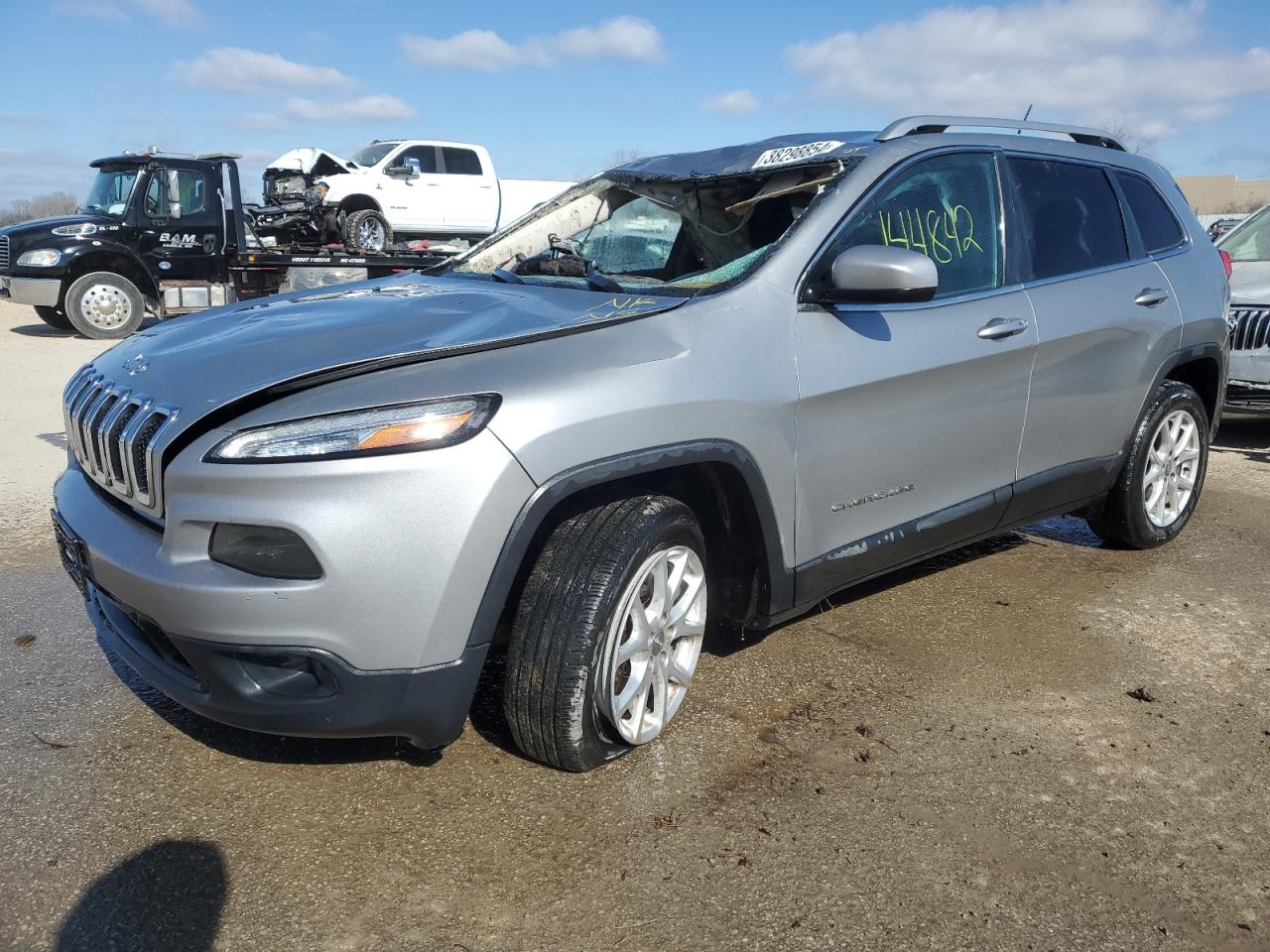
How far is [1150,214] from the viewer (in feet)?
14.9

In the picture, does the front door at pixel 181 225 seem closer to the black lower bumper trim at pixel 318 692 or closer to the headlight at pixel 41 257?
the headlight at pixel 41 257

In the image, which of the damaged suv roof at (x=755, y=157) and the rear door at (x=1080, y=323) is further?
the rear door at (x=1080, y=323)

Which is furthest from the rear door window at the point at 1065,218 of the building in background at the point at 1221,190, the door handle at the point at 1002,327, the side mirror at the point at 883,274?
the building in background at the point at 1221,190

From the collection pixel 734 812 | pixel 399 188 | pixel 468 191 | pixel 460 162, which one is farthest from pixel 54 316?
pixel 734 812

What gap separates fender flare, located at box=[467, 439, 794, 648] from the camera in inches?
94.1

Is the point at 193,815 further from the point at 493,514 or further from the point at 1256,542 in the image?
the point at 1256,542

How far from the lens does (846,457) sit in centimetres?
313

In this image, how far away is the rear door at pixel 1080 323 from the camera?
384cm

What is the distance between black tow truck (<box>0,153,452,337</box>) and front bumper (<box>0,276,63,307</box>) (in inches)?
0.5

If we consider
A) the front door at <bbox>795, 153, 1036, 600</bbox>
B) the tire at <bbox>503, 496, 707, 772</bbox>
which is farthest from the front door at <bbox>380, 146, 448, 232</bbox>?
the tire at <bbox>503, 496, 707, 772</bbox>

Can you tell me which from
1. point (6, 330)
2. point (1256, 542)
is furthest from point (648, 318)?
point (6, 330)

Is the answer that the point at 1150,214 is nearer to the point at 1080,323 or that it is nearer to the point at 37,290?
the point at 1080,323

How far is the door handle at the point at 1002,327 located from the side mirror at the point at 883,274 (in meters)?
0.59

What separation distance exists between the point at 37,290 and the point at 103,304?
77 cm
